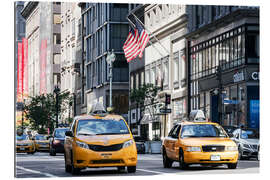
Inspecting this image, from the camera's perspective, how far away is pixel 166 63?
72.2 metres

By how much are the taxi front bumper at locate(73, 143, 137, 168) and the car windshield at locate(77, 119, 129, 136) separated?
1.00 m

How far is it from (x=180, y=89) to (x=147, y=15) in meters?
14.8

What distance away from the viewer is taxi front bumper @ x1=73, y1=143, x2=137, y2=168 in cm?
2239

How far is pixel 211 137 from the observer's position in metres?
25.7

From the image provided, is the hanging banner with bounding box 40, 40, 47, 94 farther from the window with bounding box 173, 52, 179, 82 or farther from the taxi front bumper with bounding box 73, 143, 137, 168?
the taxi front bumper with bounding box 73, 143, 137, 168

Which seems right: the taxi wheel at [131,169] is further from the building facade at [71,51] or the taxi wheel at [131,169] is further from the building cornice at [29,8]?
the building cornice at [29,8]

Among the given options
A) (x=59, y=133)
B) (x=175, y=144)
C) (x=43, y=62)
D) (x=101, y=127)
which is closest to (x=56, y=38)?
(x=43, y=62)

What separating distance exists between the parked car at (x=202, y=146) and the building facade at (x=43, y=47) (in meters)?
92.8

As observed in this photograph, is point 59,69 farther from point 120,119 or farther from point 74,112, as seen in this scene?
point 120,119

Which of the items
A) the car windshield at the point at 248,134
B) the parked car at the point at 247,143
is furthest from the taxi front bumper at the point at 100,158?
the car windshield at the point at 248,134

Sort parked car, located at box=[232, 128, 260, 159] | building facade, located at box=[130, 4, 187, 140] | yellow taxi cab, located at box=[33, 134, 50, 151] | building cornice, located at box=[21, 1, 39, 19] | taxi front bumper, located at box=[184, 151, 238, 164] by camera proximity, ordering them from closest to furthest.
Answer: taxi front bumper, located at box=[184, 151, 238, 164], parked car, located at box=[232, 128, 260, 159], yellow taxi cab, located at box=[33, 134, 50, 151], building facade, located at box=[130, 4, 187, 140], building cornice, located at box=[21, 1, 39, 19]

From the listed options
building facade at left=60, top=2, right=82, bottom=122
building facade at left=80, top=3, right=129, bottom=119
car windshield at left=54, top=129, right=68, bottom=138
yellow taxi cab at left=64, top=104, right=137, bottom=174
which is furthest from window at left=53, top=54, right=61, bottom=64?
yellow taxi cab at left=64, top=104, right=137, bottom=174
